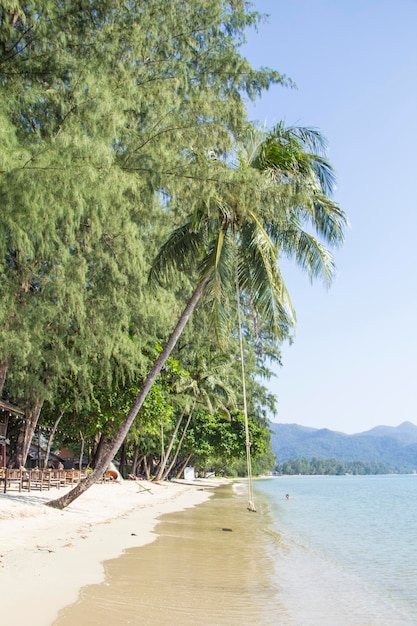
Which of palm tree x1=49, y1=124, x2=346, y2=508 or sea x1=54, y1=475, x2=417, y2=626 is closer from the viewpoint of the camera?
sea x1=54, y1=475, x2=417, y2=626

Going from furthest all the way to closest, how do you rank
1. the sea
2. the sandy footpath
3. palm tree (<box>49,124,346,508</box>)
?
palm tree (<box>49,124,346,508</box>), the sea, the sandy footpath

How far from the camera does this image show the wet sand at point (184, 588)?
16.8ft

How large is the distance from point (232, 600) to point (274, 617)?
67 cm

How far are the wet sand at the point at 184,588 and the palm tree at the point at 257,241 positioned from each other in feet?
10.9

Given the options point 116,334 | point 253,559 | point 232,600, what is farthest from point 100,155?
point 253,559

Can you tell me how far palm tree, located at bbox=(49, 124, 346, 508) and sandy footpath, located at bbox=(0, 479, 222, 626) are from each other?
1174 millimetres

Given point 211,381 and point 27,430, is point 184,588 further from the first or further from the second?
point 211,381

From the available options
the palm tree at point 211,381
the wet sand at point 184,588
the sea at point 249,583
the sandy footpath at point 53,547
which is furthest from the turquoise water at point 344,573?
the palm tree at point 211,381

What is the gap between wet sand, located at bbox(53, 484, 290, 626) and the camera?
5.13 meters

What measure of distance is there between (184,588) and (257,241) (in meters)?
7.29

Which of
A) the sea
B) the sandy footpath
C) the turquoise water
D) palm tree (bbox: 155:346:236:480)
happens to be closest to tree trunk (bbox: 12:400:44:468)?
the sandy footpath

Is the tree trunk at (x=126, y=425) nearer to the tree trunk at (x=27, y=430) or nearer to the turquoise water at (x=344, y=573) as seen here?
the turquoise water at (x=344, y=573)

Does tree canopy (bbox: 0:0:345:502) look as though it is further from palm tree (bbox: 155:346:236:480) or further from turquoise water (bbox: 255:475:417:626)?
palm tree (bbox: 155:346:236:480)

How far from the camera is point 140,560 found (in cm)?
809
